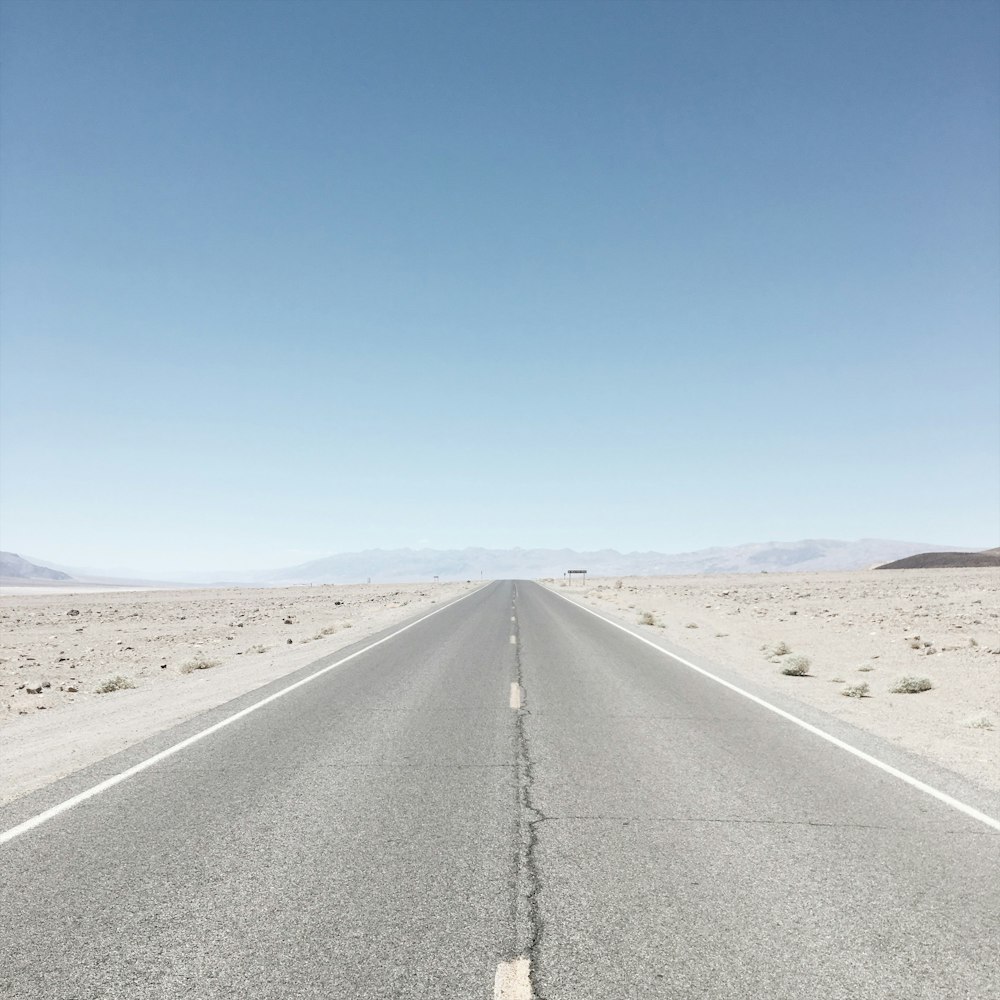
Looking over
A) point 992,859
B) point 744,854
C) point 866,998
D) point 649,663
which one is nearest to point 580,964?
point 866,998

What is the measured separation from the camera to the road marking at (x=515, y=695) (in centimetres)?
1195

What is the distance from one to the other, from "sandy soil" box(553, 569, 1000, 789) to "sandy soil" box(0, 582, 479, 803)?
995cm

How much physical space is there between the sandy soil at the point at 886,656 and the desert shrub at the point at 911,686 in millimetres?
205

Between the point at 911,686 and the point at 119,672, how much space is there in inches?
694

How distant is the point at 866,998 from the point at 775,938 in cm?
63

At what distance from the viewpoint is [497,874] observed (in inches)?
202

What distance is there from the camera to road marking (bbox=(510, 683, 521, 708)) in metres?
11.9

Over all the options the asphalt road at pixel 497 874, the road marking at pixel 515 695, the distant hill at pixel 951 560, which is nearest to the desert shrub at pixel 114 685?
the asphalt road at pixel 497 874

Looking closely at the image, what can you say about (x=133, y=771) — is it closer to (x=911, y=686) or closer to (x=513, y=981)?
(x=513, y=981)

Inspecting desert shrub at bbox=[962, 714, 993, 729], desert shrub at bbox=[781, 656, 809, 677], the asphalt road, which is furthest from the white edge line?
desert shrub at bbox=[962, 714, 993, 729]

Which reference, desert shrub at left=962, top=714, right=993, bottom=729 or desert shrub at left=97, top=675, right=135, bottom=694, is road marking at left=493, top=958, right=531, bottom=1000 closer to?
desert shrub at left=962, top=714, right=993, bottom=729

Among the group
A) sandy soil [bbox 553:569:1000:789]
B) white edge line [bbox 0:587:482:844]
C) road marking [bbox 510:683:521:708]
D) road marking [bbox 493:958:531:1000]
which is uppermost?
white edge line [bbox 0:587:482:844]

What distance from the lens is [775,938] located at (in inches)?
168

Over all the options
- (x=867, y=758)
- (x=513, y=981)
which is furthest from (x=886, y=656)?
(x=513, y=981)
